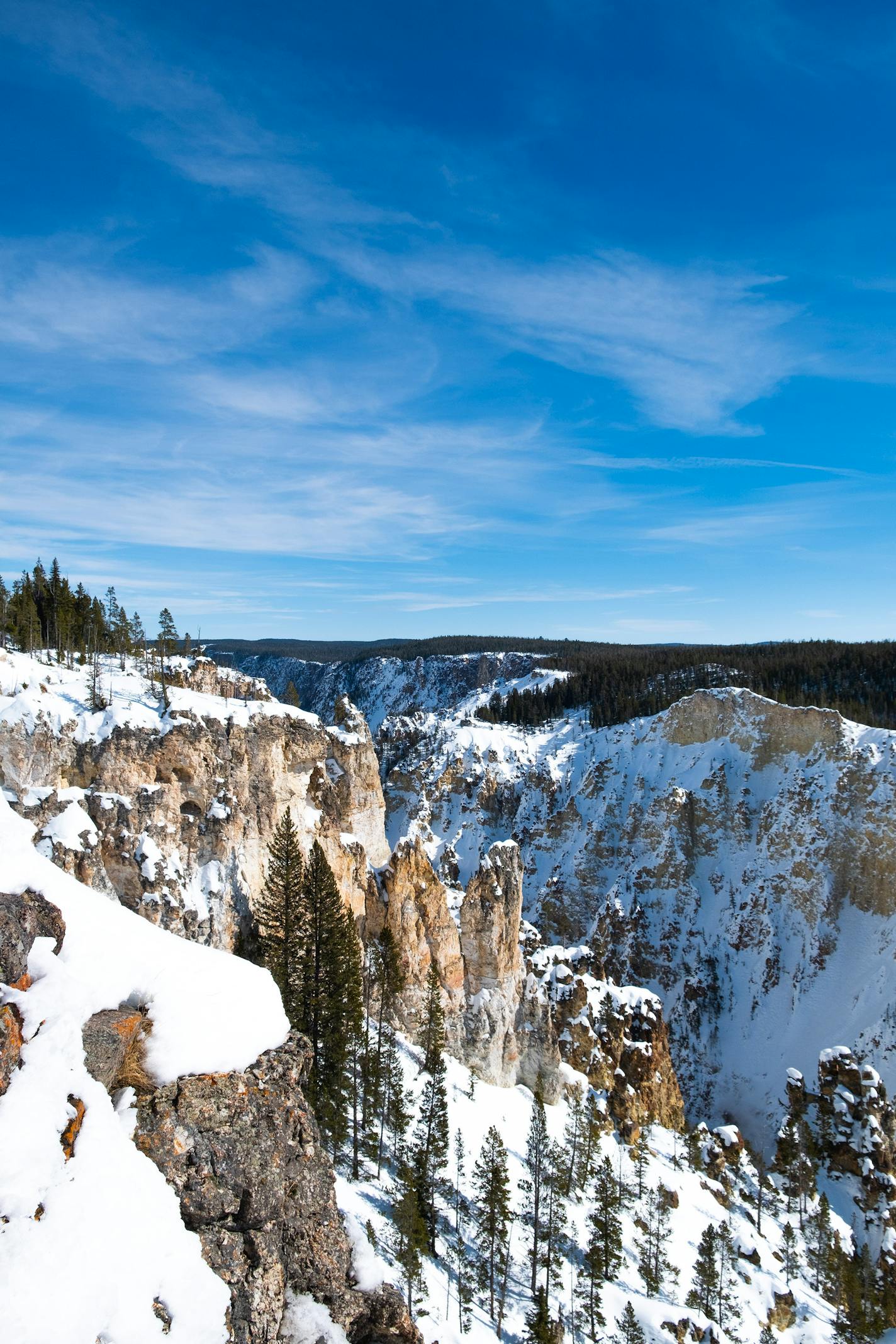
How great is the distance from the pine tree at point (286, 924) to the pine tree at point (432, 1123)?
9.16m

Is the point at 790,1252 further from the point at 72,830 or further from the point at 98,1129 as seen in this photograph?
the point at 98,1129

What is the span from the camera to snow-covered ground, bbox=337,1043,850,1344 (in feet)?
91.6

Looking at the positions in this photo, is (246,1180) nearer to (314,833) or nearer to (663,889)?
(314,833)

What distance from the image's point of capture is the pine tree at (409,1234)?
80.2 feet

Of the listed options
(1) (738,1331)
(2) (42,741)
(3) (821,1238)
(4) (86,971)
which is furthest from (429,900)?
(4) (86,971)

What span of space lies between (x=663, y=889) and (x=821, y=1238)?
121 feet

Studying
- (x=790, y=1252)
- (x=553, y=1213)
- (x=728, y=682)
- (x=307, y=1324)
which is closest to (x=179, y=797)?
(x=553, y=1213)

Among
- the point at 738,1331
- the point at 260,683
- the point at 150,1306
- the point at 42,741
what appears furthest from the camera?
the point at 260,683

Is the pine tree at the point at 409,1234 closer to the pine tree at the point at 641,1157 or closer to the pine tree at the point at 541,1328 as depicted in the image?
the pine tree at the point at 541,1328

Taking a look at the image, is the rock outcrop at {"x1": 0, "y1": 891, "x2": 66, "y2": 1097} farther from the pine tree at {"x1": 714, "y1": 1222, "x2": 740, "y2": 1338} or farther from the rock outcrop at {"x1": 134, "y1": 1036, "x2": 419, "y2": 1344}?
the pine tree at {"x1": 714, "y1": 1222, "x2": 740, "y2": 1338}

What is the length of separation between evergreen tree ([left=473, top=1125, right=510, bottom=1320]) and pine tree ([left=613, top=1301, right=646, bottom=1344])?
234 inches

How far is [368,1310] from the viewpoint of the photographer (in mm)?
11406

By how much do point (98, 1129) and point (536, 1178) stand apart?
33928 mm

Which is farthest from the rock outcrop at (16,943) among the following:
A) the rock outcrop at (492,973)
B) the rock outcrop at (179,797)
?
the rock outcrop at (492,973)
